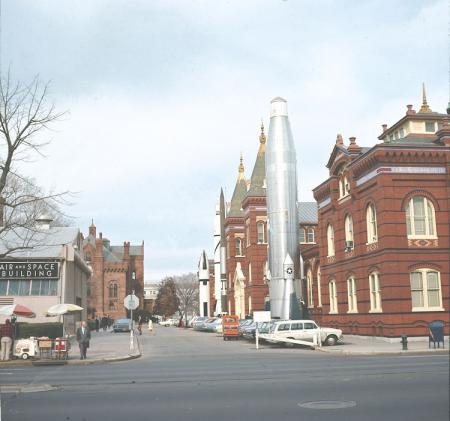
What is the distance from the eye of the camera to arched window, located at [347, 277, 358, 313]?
1484 inches

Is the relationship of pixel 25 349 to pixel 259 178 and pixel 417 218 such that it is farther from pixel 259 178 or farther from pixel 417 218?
pixel 259 178

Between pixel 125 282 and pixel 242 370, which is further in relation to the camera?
pixel 125 282

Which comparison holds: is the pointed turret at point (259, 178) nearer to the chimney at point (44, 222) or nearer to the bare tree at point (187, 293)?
the chimney at point (44, 222)

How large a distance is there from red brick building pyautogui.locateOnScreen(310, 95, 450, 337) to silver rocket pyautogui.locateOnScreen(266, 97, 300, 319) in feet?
19.9

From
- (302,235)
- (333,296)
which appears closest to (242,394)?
(333,296)

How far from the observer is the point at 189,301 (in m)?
154

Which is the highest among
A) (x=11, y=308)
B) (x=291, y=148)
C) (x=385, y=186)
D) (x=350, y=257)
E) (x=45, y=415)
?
(x=291, y=148)

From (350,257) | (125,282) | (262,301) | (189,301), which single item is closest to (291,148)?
(350,257)

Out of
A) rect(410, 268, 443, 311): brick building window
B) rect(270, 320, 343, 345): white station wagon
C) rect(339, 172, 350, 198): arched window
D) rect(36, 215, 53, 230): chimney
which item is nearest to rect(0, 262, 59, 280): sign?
rect(36, 215, 53, 230): chimney

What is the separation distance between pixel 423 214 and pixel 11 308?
64.0ft

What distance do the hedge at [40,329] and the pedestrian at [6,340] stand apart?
12.1m

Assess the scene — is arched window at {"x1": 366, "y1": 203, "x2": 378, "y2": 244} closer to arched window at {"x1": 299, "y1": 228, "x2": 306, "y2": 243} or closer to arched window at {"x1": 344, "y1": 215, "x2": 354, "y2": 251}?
arched window at {"x1": 344, "y1": 215, "x2": 354, "y2": 251}

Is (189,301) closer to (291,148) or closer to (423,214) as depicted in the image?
(291,148)

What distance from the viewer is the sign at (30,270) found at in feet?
140
